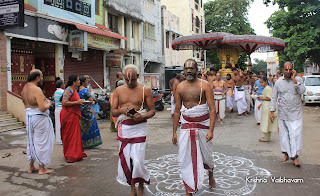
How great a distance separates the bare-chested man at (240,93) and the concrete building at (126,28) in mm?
7732

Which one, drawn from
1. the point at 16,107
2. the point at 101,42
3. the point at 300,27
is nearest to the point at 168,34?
the point at 300,27

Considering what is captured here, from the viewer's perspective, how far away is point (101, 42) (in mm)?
15656

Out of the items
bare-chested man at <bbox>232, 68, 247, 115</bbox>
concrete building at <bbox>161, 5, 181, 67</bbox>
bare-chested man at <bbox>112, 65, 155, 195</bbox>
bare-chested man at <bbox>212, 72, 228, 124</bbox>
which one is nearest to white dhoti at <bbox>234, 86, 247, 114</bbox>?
bare-chested man at <bbox>232, 68, 247, 115</bbox>

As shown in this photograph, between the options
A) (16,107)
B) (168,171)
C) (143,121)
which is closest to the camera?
(143,121)

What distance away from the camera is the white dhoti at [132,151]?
3963mm

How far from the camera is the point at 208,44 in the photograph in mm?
16156

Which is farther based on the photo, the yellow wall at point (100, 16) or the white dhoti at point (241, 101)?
the yellow wall at point (100, 16)

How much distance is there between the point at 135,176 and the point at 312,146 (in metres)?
4.82

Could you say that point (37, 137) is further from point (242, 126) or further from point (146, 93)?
point (242, 126)

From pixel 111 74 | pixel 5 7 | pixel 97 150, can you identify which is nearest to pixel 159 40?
pixel 111 74

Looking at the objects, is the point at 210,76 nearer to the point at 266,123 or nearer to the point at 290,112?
the point at 266,123

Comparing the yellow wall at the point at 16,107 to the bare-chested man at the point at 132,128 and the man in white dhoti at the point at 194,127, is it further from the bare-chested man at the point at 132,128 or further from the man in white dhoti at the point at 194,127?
the man in white dhoti at the point at 194,127

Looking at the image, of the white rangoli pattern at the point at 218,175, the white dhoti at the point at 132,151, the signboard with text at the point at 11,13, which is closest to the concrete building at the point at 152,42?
the signboard with text at the point at 11,13

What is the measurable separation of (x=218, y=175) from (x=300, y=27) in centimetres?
1906
